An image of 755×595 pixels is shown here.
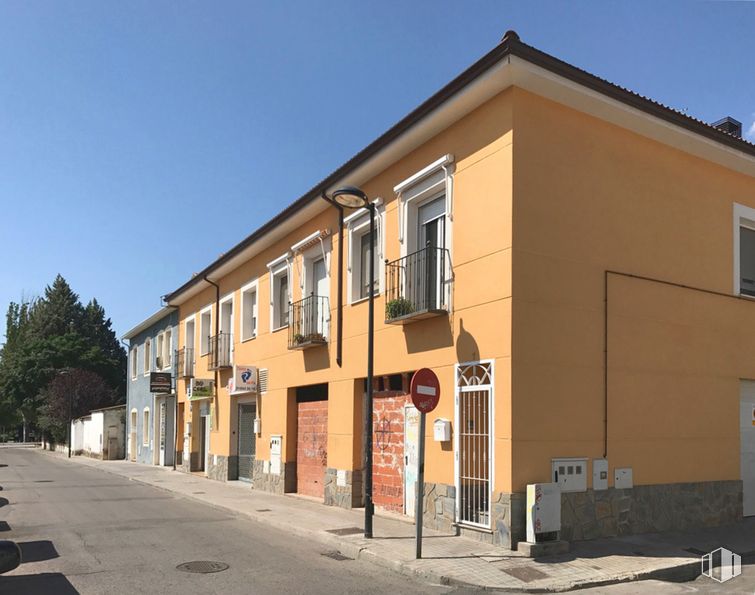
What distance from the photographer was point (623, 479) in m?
10.6

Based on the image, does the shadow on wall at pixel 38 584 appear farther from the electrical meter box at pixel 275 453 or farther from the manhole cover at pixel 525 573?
the electrical meter box at pixel 275 453

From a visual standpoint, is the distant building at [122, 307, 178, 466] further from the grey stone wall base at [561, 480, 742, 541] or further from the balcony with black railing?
the grey stone wall base at [561, 480, 742, 541]

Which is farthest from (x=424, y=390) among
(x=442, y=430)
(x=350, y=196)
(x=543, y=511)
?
(x=350, y=196)

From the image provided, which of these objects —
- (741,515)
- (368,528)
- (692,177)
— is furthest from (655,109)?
(368,528)

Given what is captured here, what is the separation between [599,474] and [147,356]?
27.3 meters

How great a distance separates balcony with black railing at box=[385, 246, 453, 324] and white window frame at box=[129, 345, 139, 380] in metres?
26.1

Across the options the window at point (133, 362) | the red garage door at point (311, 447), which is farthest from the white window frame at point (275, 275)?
the window at point (133, 362)

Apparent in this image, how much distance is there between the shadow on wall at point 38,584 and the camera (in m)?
7.32

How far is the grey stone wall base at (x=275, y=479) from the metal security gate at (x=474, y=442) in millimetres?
7564

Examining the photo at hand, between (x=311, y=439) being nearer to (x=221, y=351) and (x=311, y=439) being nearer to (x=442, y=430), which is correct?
(x=442, y=430)

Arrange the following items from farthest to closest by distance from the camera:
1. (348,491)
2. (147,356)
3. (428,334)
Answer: (147,356) → (348,491) → (428,334)

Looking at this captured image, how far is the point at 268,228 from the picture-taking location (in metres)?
18.2

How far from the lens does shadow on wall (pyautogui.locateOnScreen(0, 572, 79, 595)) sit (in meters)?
7.32

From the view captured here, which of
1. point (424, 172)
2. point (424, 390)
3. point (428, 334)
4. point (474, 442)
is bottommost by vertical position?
point (474, 442)
